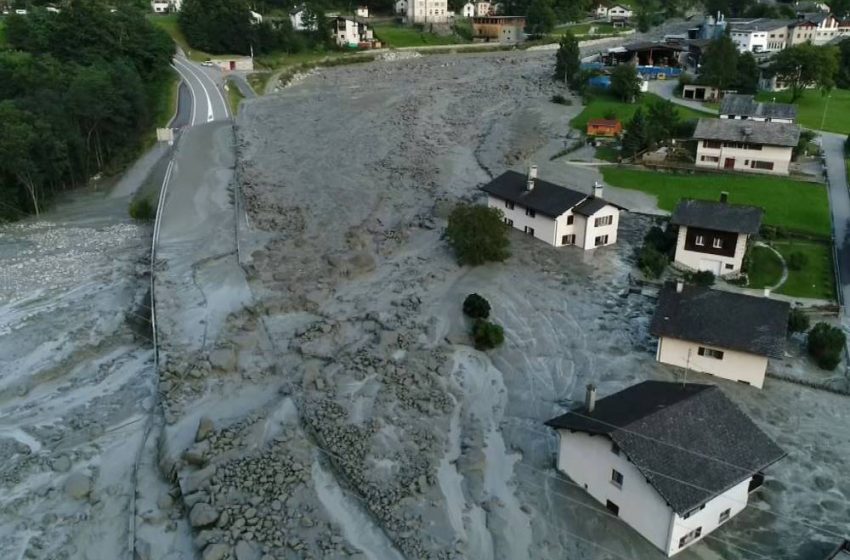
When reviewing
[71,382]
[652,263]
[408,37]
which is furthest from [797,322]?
[408,37]

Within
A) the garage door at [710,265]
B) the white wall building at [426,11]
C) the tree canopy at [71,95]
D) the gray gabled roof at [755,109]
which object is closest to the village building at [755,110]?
the gray gabled roof at [755,109]

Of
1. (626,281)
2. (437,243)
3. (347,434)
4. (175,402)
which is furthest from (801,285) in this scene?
(175,402)

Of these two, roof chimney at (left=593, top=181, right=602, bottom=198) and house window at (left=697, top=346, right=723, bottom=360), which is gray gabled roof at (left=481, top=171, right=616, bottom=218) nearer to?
roof chimney at (left=593, top=181, right=602, bottom=198)

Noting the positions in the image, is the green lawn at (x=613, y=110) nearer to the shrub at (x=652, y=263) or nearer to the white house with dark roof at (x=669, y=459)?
the shrub at (x=652, y=263)

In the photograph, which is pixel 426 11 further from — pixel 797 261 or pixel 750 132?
pixel 797 261

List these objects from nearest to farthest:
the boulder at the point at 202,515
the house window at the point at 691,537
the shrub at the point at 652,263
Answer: the house window at the point at 691,537 < the boulder at the point at 202,515 < the shrub at the point at 652,263

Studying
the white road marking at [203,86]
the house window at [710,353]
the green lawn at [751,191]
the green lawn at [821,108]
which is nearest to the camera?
the house window at [710,353]
